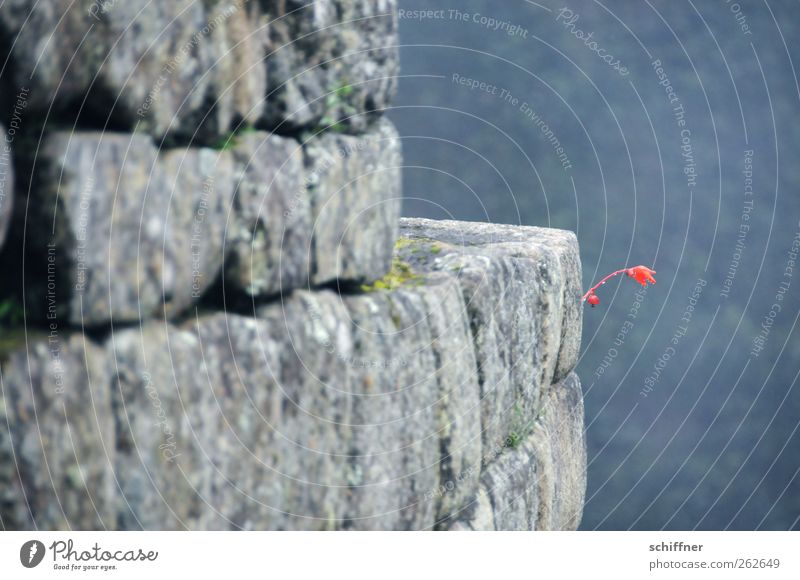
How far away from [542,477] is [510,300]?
681 millimetres

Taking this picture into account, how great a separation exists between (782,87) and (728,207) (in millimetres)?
1680

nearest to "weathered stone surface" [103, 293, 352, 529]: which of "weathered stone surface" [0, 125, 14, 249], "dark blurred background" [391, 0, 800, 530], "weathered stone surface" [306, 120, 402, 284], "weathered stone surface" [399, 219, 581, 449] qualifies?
"weathered stone surface" [306, 120, 402, 284]

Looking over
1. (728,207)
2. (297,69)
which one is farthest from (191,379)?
(728,207)

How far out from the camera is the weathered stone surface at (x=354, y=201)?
1861 millimetres

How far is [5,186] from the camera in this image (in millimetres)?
1371

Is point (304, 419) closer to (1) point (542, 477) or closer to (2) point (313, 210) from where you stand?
(2) point (313, 210)

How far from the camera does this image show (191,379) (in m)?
1.56

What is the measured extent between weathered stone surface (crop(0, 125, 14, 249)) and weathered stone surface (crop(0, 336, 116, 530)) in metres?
0.21

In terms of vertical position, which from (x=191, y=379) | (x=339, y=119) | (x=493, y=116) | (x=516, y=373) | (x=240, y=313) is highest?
(x=493, y=116)

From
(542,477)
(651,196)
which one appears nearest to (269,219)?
(542,477)

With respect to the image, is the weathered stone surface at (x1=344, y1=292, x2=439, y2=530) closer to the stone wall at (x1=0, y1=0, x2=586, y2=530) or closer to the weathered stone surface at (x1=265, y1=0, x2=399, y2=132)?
the stone wall at (x1=0, y1=0, x2=586, y2=530)

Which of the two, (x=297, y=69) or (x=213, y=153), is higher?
(x=297, y=69)
